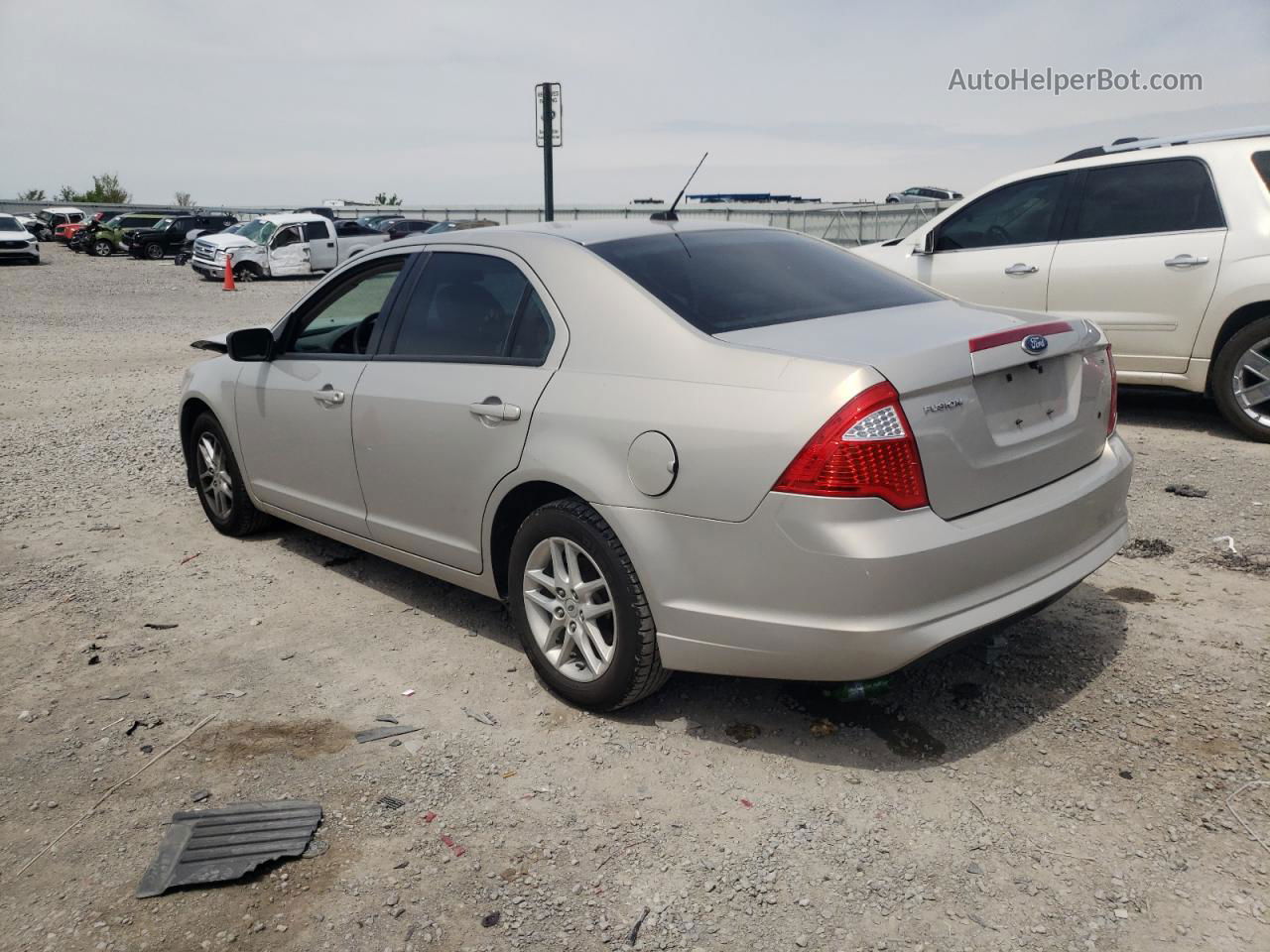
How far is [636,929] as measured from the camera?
2.61 m

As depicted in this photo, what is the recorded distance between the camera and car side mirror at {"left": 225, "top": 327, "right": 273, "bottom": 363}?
5.15 metres

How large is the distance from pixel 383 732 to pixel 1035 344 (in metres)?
2.49

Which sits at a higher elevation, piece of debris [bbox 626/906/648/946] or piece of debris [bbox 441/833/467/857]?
piece of debris [bbox 626/906/648/946]

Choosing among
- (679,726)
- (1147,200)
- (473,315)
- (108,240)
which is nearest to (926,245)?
(1147,200)

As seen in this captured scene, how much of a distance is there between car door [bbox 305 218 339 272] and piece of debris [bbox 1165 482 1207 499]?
85.7 ft

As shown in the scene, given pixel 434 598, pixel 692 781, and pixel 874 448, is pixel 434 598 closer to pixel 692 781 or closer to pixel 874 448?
pixel 692 781

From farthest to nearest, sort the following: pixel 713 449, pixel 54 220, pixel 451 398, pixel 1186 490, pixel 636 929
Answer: pixel 54 220, pixel 1186 490, pixel 451 398, pixel 713 449, pixel 636 929

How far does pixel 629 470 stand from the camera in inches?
131

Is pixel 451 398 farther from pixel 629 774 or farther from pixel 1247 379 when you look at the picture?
pixel 1247 379

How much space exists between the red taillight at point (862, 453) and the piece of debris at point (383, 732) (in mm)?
1633

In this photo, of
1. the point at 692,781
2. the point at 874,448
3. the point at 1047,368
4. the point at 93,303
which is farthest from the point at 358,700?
the point at 93,303

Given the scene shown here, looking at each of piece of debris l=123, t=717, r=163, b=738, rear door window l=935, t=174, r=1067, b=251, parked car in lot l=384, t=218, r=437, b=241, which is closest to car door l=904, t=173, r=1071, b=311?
rear door window l=935, t=174, r=1067, b=251

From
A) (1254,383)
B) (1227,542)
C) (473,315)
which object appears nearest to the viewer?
(473,315)

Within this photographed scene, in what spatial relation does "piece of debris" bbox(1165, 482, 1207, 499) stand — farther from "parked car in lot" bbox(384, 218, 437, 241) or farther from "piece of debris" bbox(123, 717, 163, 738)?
"parked car in lot" bbox(384, 218, 437, 241)
